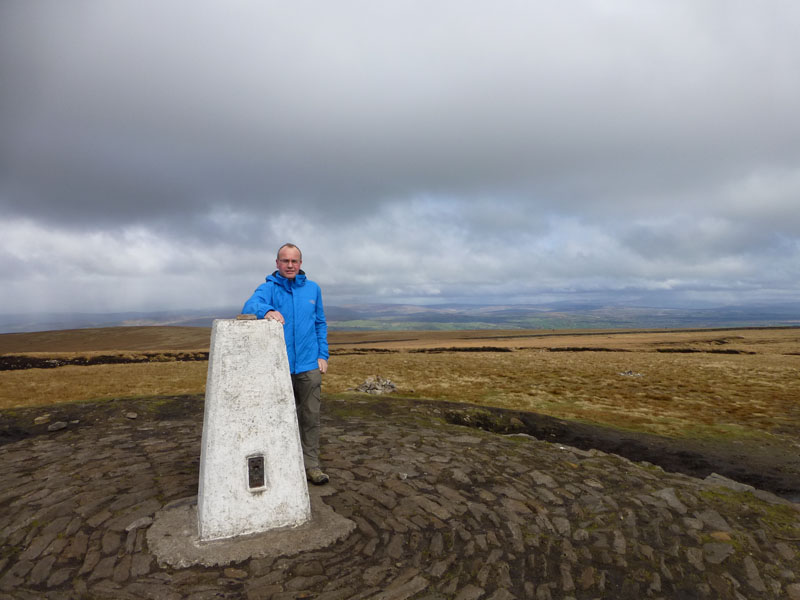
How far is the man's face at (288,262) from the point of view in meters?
6.62

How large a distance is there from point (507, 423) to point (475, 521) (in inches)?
343

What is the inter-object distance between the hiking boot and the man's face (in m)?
3.46

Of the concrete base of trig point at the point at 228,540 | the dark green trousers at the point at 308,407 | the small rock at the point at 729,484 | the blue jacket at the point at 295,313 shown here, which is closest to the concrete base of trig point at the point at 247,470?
the concrete base of trig point at the point at 228,540

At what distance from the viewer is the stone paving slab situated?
184 inches

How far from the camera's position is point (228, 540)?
17.6 feet

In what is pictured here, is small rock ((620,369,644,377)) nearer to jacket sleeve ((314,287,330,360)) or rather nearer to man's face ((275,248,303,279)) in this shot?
jacket sleeve ((314,287,330,360))

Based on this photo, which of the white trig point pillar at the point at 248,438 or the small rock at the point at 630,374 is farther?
the small rock at the point at 630,374

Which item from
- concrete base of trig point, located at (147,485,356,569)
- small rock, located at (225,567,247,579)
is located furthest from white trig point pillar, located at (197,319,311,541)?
small rock, located at (225,567,247,579)

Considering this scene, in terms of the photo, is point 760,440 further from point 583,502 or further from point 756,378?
point 756,378

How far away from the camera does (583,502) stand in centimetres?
705

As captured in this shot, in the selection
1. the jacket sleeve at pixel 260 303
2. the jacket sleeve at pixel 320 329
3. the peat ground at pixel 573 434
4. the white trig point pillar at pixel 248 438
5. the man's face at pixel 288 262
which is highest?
the man's face at pixel 288 262

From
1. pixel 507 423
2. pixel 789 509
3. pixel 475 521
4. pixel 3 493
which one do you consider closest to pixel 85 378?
pixel 3 493

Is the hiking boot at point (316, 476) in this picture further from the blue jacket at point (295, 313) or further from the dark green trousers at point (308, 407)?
the blue jacket at point (295, 313)

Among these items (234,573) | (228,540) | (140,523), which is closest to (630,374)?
(228,540)
